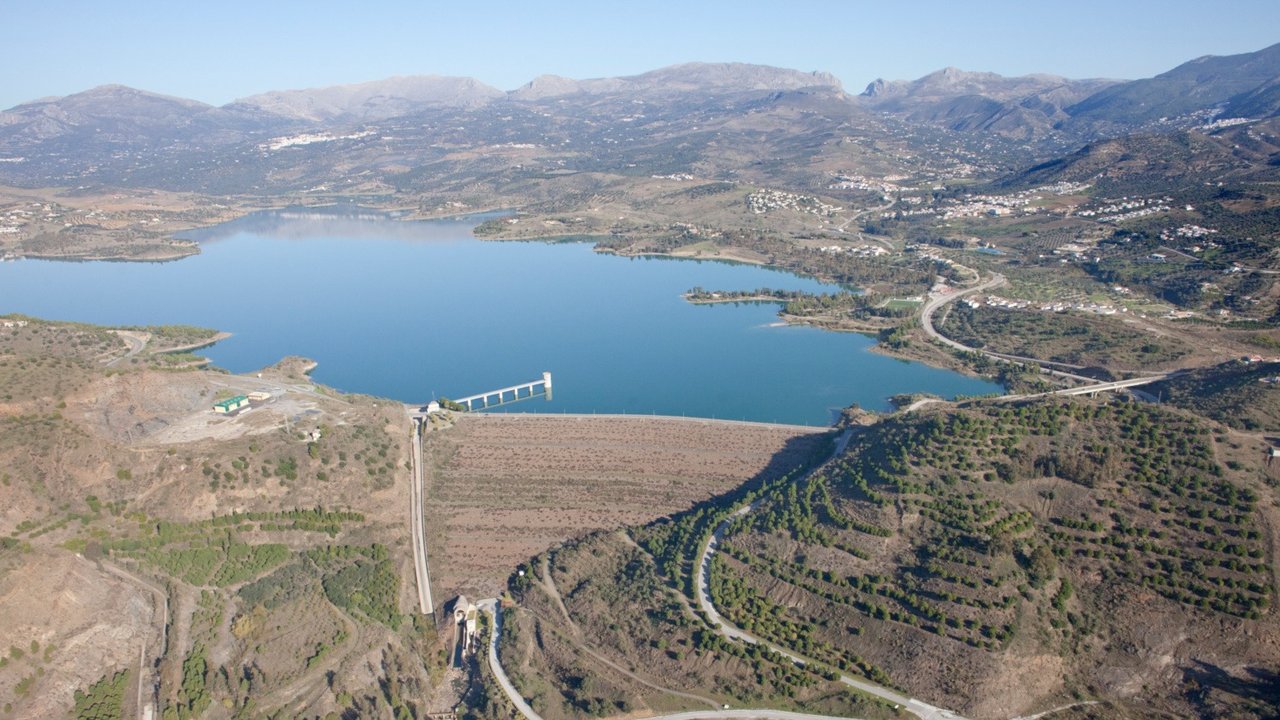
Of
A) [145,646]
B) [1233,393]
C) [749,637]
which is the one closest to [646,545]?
[749,637]

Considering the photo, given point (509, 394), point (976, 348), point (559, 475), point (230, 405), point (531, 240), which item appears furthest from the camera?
point (531, 240)

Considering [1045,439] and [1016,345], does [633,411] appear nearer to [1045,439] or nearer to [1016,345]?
[1045,439]

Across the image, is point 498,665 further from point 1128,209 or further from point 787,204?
point 787,204

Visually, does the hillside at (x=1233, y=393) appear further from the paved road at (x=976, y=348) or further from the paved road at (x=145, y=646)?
the paved road at (x=145, y=646)

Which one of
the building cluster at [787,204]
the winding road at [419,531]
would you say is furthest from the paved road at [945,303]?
the winding road at [419,531]

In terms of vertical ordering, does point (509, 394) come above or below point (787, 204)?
→ below

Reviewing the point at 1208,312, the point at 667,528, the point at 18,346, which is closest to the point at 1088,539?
the point at 667,528
